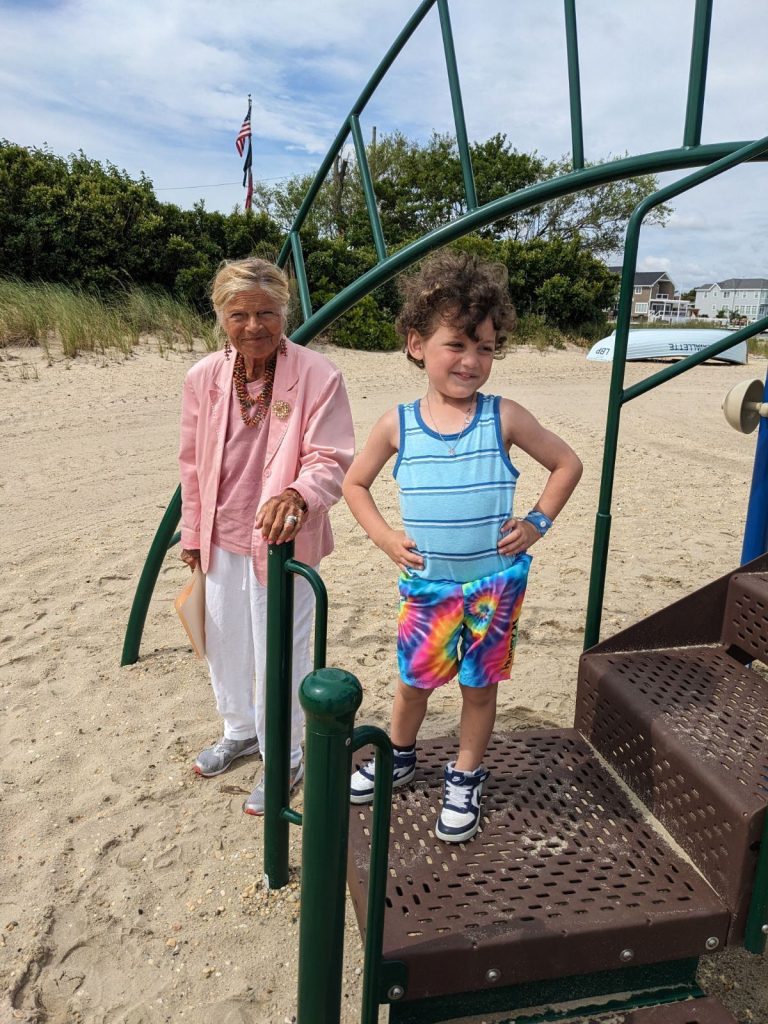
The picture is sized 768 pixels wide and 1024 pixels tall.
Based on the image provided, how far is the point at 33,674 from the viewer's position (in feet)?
11.1

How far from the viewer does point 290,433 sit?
2283mm

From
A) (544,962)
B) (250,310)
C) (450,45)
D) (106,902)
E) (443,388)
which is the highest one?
(450,45)

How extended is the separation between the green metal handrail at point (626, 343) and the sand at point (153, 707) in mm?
1024

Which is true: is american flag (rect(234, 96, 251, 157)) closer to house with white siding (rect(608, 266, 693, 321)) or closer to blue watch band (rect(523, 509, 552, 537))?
blue watch band (rect(523, 509, 552, 537))

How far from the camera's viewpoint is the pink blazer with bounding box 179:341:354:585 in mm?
2260

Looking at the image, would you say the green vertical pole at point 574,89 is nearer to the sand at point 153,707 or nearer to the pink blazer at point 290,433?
the pink blazer at point 290,433

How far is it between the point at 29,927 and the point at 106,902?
192mm

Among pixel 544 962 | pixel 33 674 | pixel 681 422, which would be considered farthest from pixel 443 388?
pixel 681 422

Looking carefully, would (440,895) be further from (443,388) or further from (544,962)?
(443,388)

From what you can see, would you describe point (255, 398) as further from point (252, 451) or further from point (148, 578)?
point (148, 578)

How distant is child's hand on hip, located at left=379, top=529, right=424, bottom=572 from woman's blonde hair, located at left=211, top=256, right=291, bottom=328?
777 mm

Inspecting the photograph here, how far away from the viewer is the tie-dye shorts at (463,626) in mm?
1862

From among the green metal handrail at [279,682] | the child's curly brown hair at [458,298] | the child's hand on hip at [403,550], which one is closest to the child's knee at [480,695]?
the child's hand on hip at [403,550]

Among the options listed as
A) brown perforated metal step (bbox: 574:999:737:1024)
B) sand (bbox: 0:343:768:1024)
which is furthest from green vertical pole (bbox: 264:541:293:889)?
brown perforated metal step (bbox: 574:999:737:1024)
